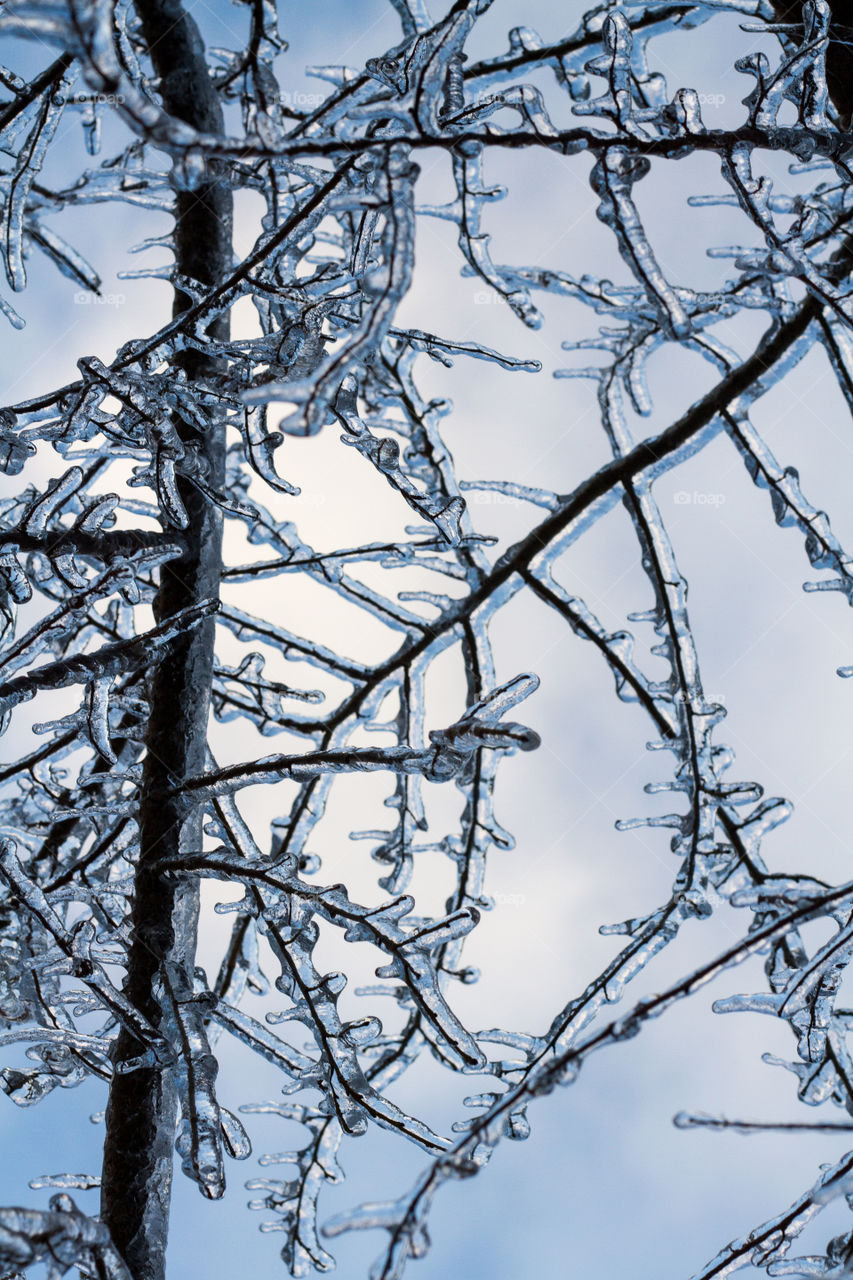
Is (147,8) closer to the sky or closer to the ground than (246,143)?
closer to the sky

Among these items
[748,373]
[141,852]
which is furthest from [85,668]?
[748,373]

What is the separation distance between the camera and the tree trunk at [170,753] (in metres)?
1.05

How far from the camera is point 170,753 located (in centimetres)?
127

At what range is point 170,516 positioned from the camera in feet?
3.78

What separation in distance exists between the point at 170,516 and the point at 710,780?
0.90 meters

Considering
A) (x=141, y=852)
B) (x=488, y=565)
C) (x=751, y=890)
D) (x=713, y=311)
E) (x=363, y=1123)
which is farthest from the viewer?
(x=488, y=565)

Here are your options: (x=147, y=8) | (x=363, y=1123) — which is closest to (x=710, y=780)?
(x=363, y=1123)

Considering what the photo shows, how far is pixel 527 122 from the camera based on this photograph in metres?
0.86

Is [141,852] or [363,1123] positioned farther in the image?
[141,852]

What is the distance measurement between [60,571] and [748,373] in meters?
1.05

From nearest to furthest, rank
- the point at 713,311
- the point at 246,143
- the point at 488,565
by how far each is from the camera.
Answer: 1. the point at 246,143
2. the point at 713,311
3. the point at 488,565

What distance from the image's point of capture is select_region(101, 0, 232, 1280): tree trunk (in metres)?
1.05

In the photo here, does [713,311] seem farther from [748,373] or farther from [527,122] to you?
[527,122]

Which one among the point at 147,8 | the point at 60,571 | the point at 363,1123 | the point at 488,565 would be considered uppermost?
the point at 147,8
